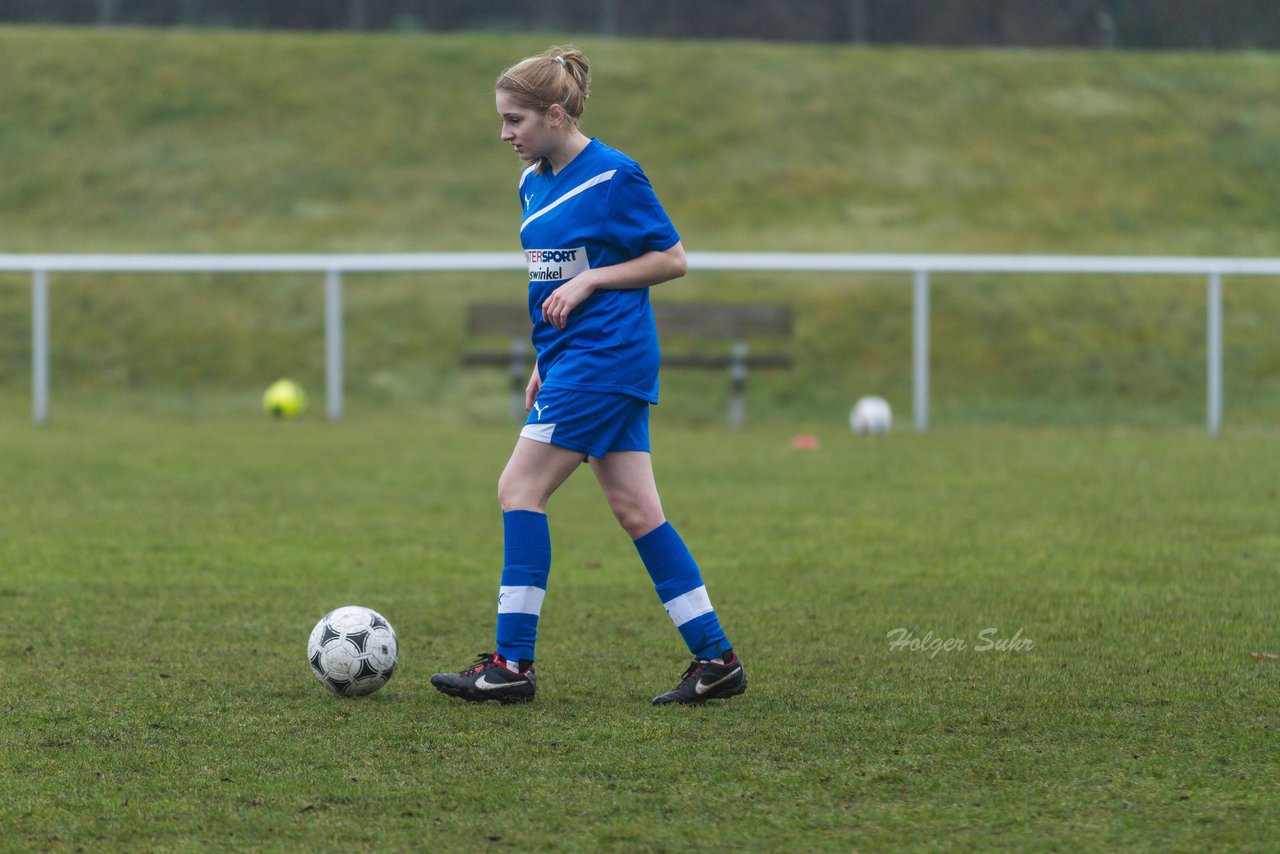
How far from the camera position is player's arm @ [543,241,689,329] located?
4.66 metres

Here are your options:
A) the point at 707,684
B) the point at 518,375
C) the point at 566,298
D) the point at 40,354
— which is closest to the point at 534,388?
the point at 566,298

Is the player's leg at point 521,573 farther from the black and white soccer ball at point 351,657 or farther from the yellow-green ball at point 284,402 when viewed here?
the yellow-green ball at point 284,402

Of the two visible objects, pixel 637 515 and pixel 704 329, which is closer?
→ pixel 637 515

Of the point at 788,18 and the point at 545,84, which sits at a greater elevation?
the point at 788,18

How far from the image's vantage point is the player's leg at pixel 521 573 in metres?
4.77

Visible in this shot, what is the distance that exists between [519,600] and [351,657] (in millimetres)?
520

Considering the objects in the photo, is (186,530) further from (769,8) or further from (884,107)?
(769,8)

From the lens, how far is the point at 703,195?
25.3 m

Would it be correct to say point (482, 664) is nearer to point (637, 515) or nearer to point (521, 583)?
point (521, 583)

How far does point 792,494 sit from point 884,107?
19.0m

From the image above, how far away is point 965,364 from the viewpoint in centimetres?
1833

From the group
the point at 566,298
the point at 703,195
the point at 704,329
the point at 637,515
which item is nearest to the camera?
the point at 566,298

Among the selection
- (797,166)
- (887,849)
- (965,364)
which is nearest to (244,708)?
(887,849)

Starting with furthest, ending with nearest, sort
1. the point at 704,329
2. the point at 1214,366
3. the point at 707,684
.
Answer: the point at 704,329
the point at 1214,366
the point at 707,684
